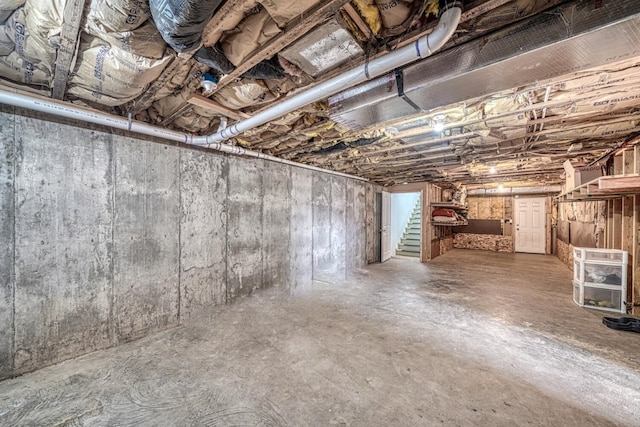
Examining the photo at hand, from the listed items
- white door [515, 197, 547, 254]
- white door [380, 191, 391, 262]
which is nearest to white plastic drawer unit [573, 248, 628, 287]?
white door [380, 191, 391, 262]

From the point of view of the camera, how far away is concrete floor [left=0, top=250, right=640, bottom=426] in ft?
5.11

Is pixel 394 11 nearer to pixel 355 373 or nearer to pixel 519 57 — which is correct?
pixel 519 57

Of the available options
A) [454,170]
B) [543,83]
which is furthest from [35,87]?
[454,170]

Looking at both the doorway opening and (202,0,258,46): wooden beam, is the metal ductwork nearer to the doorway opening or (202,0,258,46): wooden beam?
(202,0,258,46): wooden beam

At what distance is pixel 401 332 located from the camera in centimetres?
260

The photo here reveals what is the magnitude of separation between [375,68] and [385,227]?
523 cm

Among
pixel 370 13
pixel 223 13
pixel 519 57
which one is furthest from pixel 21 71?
pixel 519 57

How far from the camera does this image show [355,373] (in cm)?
194

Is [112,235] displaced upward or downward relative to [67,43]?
downward

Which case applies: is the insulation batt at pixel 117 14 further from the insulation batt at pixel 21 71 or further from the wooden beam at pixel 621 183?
the wooden beam at pixel 621 183

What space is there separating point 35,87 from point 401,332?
3838 mm

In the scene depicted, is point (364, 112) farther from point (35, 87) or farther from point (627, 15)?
point (35, 87)

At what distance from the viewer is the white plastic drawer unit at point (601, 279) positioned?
3.06 m

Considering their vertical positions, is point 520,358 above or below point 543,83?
below
